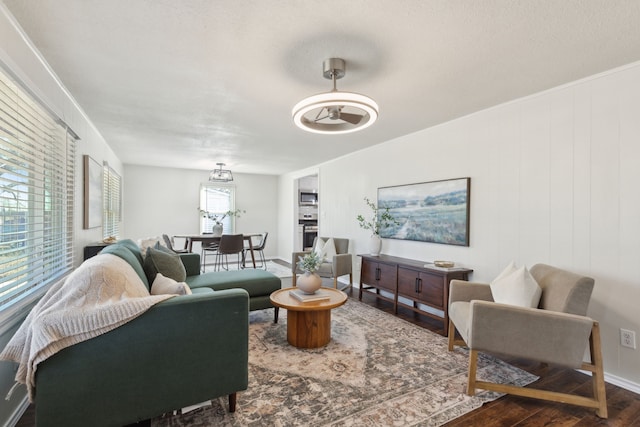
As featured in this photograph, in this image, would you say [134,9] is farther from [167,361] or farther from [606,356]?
[606,356]

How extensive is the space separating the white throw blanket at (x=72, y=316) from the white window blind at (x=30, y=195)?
392 millimetres

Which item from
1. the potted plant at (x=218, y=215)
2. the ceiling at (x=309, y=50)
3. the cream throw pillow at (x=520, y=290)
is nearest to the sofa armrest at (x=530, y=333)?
the cream throw pillow at (x=520, y=290)

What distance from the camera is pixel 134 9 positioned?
1556 mm

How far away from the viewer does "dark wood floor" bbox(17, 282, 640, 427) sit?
175cm

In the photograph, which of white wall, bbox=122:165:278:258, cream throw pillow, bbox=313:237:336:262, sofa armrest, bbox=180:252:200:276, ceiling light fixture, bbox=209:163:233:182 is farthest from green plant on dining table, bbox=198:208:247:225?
Result: sofa armrest, bbox=180:252:200:276

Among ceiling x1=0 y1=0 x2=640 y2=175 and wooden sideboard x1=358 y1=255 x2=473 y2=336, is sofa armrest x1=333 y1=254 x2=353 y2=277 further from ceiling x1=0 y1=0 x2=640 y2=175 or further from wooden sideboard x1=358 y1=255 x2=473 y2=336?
ceiling x1=0 y1=0 x2=640 y2=175

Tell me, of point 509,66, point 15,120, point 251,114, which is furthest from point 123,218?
point 509,66

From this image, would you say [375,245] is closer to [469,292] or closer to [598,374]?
[469,292]

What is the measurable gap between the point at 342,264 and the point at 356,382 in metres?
2.31

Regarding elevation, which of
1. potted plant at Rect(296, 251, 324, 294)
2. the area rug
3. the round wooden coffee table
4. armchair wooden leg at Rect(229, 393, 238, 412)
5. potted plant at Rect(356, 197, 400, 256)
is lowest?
the area rug

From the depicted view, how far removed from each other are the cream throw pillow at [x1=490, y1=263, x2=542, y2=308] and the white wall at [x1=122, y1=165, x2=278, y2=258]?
20.8ft

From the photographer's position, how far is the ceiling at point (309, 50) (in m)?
1.57

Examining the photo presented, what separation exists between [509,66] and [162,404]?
307 centimetres

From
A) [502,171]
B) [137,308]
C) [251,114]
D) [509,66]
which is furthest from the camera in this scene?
[251,114]
